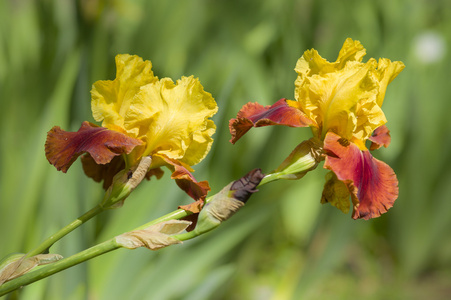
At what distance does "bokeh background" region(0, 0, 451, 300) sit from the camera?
0.99 meters

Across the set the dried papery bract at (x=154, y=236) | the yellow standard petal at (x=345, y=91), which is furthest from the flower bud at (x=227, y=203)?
the yellow standard petal at (x=345, y=91)

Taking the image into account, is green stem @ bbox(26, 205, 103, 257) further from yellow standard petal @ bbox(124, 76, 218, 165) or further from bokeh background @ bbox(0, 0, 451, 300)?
bokeh background @ bbox(0, 0, 451, 300)

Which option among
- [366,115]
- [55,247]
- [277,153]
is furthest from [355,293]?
[366,115]

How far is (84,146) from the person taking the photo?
46 cm

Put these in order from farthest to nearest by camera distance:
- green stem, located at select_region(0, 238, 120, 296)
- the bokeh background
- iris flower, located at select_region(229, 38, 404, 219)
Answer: the bokeh background < iris flower, located at select_region(229, 38, 404, 219) < green stem, located at select_region(0, 238, 120, 296)

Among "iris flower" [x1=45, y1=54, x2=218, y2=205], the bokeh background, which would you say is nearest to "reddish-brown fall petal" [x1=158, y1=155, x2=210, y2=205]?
"iris flower" [x1=45, y1=54, x2=218, y2=205]

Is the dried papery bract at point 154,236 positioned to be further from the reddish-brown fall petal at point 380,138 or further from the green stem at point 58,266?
the reddish-brown fall petal at point 380,138

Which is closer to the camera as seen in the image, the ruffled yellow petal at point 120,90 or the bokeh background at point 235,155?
the ruffled yellow petal at point 120,90

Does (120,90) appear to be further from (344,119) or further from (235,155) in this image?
(235,155)

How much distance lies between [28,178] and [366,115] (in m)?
0.68

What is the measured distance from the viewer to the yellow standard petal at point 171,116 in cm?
50

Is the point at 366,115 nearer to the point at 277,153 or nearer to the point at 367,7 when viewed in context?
the point at 277,153

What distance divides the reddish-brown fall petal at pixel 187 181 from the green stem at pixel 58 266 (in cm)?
10

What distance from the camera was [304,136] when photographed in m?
1.82
